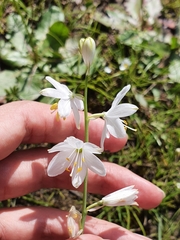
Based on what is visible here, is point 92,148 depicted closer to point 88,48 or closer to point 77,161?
point 77,161

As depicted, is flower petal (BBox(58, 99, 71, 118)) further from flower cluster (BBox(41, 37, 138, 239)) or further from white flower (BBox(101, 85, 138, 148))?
white flower (BBox(101, 85, 138, 148))

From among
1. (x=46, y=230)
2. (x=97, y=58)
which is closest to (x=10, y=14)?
(x=97, y=58)

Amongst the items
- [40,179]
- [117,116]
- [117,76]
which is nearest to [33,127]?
[40,179]

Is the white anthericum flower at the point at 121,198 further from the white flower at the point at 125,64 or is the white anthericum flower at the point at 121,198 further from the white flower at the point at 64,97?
the white flower at the point at 125,64

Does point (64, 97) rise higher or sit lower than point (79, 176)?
higher

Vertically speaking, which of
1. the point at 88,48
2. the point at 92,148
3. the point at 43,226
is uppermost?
the point at 88,48

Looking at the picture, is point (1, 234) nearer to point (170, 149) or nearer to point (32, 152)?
point (32, 152)

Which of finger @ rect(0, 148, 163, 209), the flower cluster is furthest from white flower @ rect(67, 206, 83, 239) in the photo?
finger @ rect(0, 148, 163, 209)
